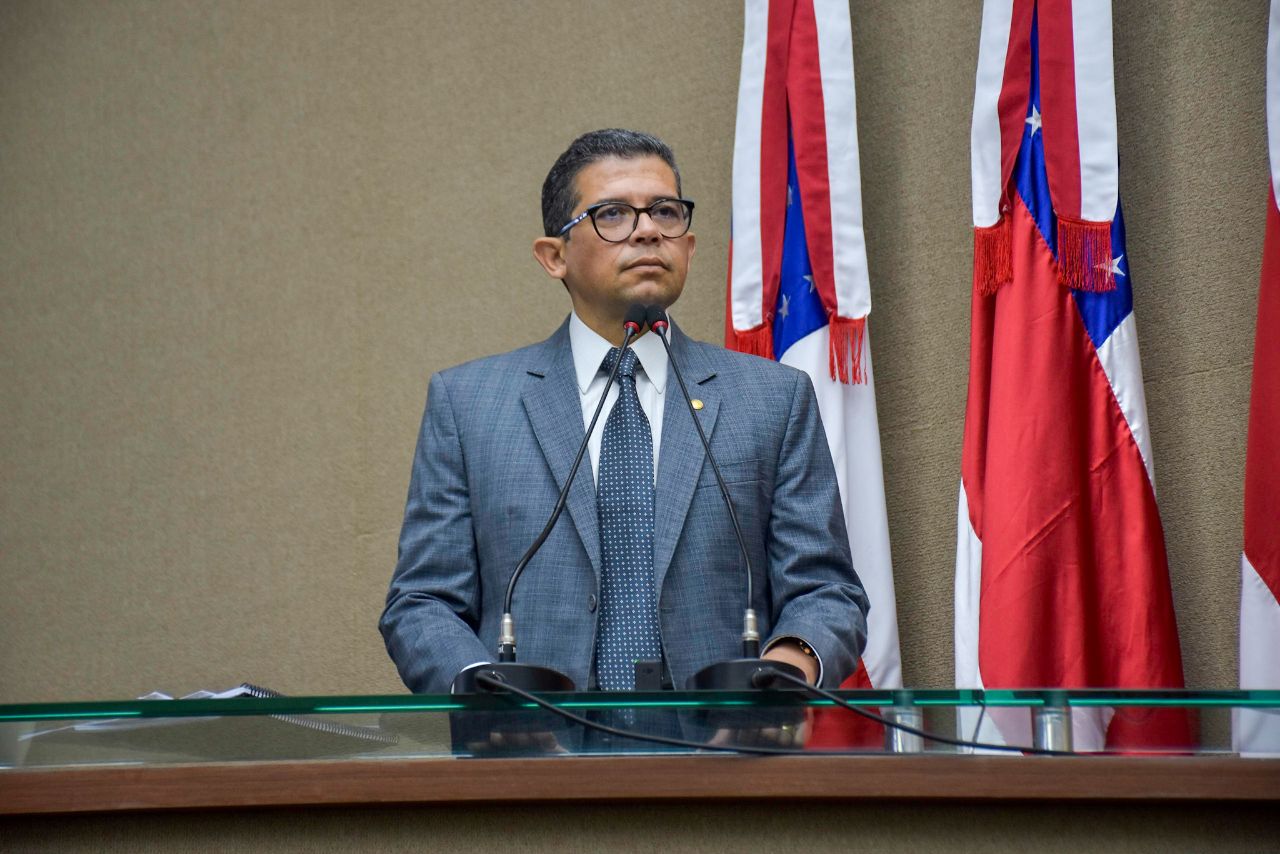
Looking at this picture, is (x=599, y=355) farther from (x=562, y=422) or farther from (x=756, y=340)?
(x=756, y=340)

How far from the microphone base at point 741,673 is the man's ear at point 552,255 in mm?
1074

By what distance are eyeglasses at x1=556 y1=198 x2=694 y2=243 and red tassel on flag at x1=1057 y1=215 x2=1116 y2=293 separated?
111 centimetres

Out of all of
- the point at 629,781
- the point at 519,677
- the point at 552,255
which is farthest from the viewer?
the point at 552,255

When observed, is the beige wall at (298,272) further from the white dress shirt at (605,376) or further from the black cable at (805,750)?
the black cable at (805,750)

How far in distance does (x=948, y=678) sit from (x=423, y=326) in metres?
1.72

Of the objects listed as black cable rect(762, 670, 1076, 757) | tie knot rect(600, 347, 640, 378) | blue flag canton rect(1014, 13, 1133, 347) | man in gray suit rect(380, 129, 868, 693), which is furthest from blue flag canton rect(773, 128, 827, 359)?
black cable rect(762, 670, 1076, 757)

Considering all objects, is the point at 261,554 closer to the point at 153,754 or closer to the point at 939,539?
the point at 939,539

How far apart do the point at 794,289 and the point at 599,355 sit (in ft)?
3.35

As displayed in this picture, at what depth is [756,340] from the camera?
327cm

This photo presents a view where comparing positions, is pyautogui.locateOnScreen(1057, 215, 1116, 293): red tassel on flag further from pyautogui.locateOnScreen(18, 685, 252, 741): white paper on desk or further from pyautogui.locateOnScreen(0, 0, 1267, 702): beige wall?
pyautogui.locateOnScreen(18, 685, 252, 741): white paper on desk

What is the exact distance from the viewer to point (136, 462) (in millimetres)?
4098

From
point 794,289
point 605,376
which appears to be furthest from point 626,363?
point 794,289

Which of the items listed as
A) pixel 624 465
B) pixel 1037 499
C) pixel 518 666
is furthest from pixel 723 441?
pixel 1037 499

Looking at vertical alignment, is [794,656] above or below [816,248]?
below
